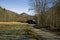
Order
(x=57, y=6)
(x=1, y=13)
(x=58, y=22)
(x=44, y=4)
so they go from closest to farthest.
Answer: (x=57, y=6) → (x=58, y=22) → (x=44, y=4) → (x=1, y=13)

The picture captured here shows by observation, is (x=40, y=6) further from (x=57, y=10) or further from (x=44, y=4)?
(x=57, y=10)

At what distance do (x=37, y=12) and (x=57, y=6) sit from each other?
13.3 meters

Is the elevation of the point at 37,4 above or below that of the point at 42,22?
above

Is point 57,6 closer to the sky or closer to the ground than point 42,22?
closer to the sky

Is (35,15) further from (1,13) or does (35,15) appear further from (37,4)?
(1,13)

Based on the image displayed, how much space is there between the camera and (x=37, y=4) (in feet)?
95.9

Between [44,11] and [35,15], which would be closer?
[44,11]

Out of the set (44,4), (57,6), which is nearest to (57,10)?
(57,6)

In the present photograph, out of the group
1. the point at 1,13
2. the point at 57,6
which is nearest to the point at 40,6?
the point at 57,6

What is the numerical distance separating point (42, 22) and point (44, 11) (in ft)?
7.71

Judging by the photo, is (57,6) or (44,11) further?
(44,11)

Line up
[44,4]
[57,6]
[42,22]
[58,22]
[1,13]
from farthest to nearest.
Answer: [1,13] < [42,22] < [44,4] < [58,22] < [57,6]

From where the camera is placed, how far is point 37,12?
1182 inches

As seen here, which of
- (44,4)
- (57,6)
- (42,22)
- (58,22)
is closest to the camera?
(57,6)
